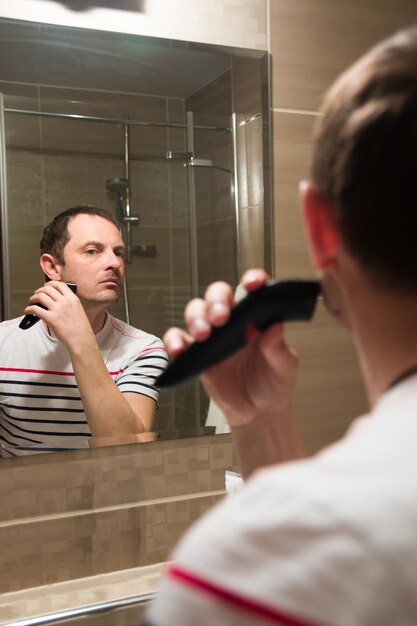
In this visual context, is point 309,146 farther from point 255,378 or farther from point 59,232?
point 255,378

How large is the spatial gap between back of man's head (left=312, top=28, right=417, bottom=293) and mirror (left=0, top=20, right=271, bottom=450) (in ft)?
2.54

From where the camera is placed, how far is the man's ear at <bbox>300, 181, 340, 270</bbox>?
1.39ft

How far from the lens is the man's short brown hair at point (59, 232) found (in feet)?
3.60

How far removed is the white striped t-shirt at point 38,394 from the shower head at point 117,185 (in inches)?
9.8

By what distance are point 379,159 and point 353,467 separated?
172mm

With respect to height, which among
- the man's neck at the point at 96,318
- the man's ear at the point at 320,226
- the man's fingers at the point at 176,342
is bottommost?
the man's fingers at the point at 176,342

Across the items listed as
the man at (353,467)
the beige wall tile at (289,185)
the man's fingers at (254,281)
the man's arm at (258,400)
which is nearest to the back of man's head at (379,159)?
the man at (353,467)

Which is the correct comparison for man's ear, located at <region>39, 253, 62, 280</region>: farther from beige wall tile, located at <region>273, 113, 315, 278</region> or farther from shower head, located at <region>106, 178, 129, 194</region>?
beige wall tile, located at <region>273, 113, 315, 278</region>

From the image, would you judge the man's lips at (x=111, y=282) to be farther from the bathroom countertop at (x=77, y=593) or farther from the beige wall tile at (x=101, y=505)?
the bathroom countertop at (x=77, y=593)

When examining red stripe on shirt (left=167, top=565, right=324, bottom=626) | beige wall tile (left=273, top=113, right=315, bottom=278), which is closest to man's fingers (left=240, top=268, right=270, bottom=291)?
red stripe on shirt (left=167, top=565, right=324, bottom=626)

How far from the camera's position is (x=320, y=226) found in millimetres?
442

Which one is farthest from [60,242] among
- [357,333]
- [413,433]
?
[413,433]

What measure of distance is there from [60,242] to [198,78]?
1.33 ft

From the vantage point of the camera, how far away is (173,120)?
3.89 ft
